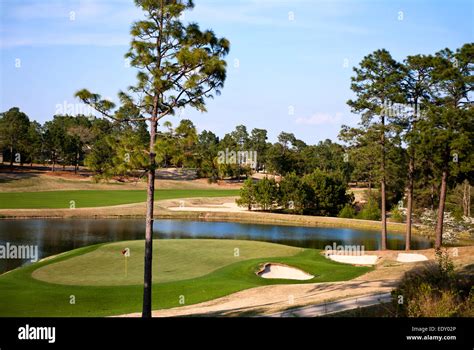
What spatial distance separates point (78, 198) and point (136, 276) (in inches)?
2166

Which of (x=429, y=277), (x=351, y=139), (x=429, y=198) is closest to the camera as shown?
(x=429, y=277)

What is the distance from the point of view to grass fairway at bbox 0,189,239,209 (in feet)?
224

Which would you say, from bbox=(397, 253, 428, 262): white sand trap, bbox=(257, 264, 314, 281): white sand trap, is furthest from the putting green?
bbox=(397, 253, 428, 262): white sand trap

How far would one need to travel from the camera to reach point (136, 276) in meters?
26.6

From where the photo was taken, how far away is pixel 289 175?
255 ft

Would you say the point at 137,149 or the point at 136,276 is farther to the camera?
the point at 136,276

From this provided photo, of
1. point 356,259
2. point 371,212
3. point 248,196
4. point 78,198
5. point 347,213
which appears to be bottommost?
point 347,213

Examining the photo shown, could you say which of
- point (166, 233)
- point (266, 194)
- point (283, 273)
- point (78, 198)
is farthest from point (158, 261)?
point (78, 198)

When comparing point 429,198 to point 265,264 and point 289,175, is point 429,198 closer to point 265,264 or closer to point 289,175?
point 289,175

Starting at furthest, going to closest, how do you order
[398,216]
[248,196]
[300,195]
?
[248,196] → [300,195] → [398,216]

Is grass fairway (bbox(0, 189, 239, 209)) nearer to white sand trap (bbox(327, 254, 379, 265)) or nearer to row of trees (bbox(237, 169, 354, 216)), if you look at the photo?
row of trees (bbox(237, 169, 354, 216))

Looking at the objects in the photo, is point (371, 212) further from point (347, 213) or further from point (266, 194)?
point (266, 194)

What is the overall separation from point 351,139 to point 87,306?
84.7 ft
